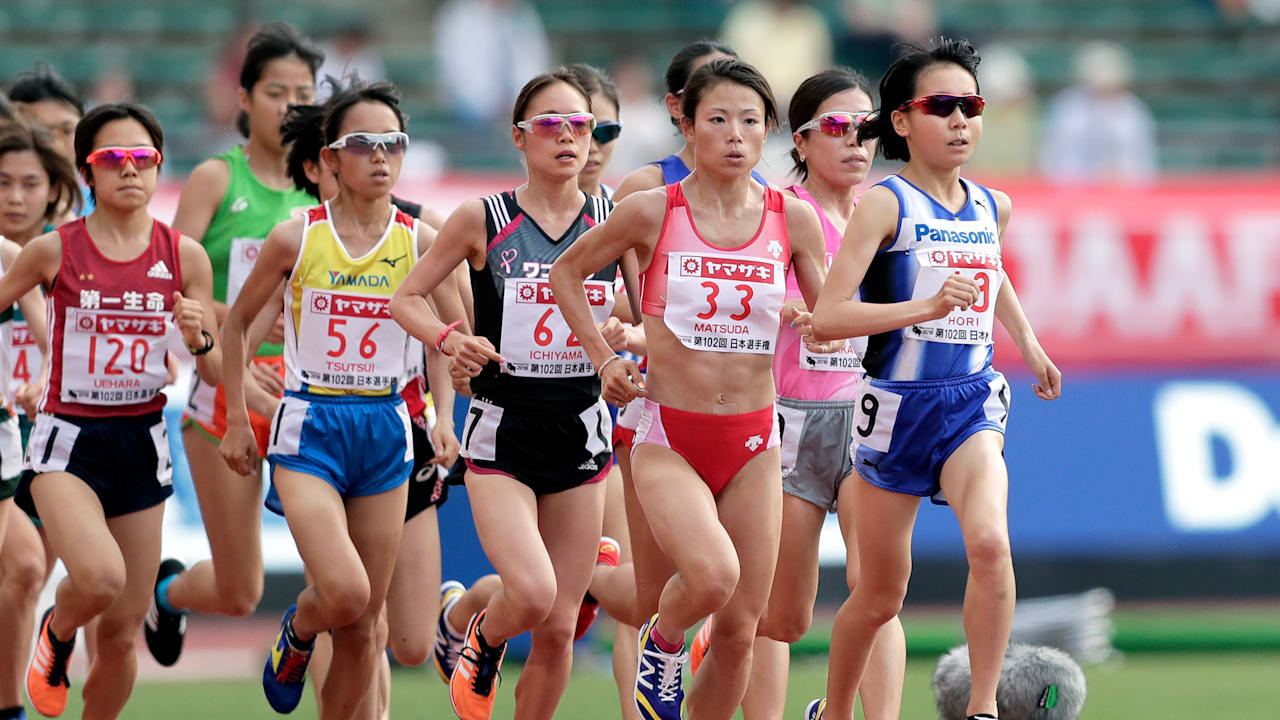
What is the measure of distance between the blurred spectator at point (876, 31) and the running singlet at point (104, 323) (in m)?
10.5

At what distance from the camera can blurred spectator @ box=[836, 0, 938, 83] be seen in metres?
16.7

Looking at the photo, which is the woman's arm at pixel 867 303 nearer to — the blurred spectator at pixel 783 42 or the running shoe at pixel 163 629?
the running shoe at pixel 163 629

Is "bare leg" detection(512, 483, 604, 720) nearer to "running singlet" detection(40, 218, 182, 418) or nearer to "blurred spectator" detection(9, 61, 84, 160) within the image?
"running singlet" detection(40, 218, 182, 418)

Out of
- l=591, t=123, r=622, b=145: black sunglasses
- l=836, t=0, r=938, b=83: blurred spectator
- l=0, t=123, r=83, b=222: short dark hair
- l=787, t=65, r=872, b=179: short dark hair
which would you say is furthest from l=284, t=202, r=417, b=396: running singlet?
l=836, t=0, r=938, b=83: blurred spectator

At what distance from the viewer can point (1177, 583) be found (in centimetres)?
1195

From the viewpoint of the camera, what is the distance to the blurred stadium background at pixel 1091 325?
35.9 ft

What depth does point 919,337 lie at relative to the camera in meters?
6.41

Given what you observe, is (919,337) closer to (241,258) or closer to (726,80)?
(726,80)

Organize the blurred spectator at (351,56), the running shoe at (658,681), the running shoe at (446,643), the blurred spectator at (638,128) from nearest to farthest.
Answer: the running shoe at (658,681) < the running shoe at (446,643) < the blurred spectator at (638,128) < the blurred spectator at (351,56)

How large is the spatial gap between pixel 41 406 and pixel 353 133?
5.77ft

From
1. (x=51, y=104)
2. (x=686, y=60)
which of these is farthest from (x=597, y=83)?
(x=51, y=104)

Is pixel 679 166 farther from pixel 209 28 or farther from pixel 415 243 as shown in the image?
pixel 209 28

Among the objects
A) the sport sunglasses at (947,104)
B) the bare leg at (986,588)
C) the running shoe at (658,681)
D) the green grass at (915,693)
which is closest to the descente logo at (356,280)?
the running shoe at (658,681)

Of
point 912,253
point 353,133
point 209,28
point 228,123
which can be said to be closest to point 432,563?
point 353,133
